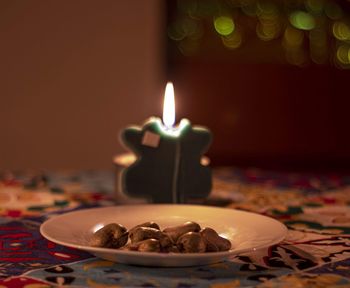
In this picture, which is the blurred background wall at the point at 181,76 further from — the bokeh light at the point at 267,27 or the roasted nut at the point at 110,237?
the roasted nut at the point at 110,237

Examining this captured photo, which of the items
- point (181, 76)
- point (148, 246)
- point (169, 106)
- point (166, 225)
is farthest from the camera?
point (181, 76)

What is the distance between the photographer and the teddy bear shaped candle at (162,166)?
44.9 inches

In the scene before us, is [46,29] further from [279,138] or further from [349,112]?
[349,112]

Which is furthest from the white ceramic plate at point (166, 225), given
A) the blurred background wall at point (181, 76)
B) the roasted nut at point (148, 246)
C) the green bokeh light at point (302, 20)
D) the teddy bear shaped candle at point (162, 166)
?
the green bokeh light at point (302, 20)

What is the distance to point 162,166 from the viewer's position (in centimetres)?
115

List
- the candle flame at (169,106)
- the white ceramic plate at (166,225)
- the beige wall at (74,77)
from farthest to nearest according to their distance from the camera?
the beige wall at (74,77), the candle flame at (169,106), the white ceramic plate at (166,225)

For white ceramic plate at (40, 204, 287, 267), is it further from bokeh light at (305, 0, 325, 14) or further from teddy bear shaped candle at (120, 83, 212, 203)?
bokeh light at (305, 0, 325, 14)

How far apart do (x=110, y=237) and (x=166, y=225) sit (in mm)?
174

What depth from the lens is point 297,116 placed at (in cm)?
321

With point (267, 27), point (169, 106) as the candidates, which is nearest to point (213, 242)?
point (169, 106)

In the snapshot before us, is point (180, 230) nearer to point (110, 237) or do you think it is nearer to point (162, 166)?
point (110, 237)

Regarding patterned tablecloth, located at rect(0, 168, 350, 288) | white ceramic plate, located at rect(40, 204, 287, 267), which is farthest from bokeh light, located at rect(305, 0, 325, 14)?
white ceramic plate, located at rect(40, 204, 287, 267)

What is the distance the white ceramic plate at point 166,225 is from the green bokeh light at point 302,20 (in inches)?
94.4

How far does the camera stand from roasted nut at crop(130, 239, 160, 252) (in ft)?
2.34
